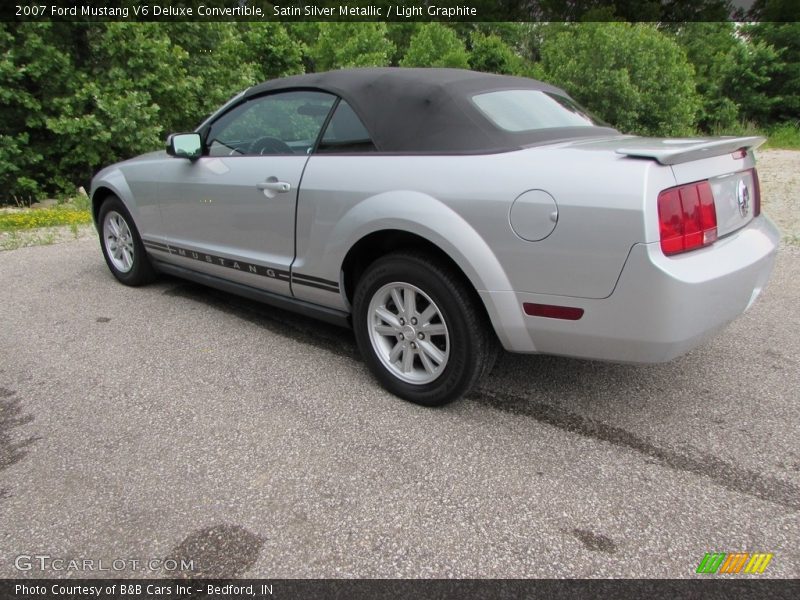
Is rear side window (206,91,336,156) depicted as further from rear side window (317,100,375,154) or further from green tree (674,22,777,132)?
green tree (674,22,777,132)

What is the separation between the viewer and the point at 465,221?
2.58 metres

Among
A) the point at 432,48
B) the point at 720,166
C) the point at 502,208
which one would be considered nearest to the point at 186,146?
the point at 502,208

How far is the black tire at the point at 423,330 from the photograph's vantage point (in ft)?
8.80

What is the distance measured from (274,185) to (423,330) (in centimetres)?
124

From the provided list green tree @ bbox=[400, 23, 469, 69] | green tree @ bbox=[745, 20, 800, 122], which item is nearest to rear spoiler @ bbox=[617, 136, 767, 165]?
green tree @ bbox=[400, 23, 469, 69]

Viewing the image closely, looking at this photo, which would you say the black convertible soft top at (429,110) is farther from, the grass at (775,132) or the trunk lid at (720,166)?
the grass at (775,132)

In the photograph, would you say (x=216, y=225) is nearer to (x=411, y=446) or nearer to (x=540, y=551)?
(x=411, y=446)

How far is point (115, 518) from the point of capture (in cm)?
217

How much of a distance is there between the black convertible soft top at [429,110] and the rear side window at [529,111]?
5 cm

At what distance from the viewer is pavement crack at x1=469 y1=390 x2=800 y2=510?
7.41ft

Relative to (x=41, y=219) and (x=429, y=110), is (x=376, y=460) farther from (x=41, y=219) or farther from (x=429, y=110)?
(x=41, y=219)

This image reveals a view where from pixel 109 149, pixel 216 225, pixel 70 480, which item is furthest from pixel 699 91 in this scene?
pixel 70 480

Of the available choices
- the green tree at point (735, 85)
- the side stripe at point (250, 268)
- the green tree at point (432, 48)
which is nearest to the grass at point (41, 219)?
the side stripe at point (250, 268)

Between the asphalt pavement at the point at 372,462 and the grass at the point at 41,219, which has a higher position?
the asphalt pavement at the point at 372,462
